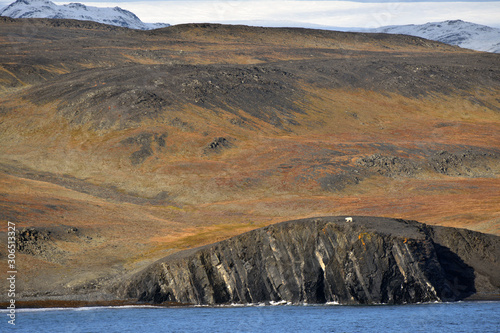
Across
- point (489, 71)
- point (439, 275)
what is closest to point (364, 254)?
point (439, 275)

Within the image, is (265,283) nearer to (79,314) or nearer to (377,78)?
(79,314)

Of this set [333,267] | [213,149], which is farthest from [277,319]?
[213,149]

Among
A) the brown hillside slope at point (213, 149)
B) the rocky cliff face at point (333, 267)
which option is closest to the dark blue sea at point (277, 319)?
the rocky cliff face at point (333, 267)

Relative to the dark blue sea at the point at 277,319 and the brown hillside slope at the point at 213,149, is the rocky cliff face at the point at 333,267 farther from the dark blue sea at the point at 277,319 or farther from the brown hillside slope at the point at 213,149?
the brown hillside slope at the point at 213,149

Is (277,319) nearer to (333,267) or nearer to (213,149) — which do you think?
(333,267)

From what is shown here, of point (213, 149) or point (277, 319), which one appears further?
point (213, 149)

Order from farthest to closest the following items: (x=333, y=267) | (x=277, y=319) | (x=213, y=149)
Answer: (x=213, y=149) < (x=333, y=267) < (x=277, y=319)

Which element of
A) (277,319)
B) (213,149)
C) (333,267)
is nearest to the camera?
(277,319)
